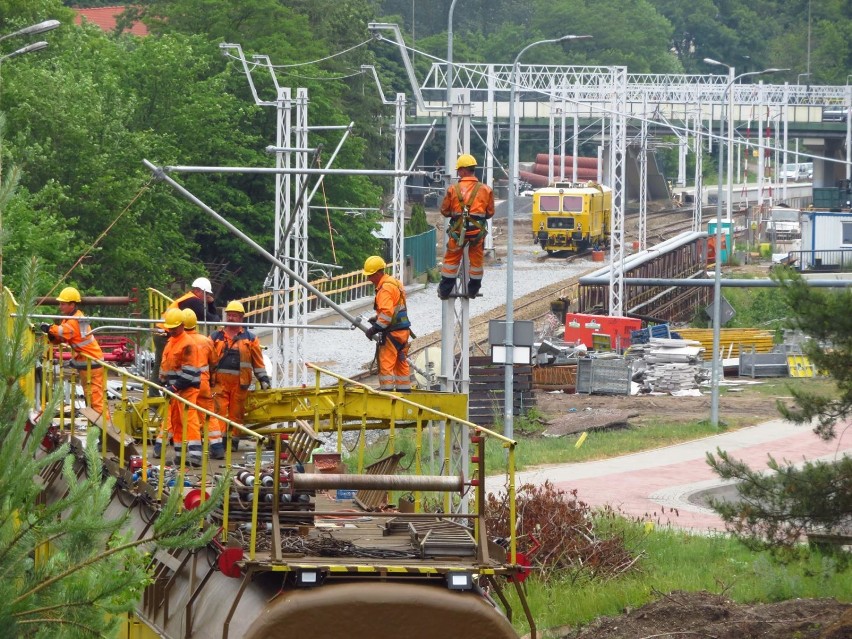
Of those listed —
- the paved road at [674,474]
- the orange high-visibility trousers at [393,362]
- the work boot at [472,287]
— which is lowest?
the paved road at [674,474]

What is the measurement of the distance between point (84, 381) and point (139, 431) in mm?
1524

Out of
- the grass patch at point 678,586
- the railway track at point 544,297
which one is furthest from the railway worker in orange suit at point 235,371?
the railway track at point 544,297

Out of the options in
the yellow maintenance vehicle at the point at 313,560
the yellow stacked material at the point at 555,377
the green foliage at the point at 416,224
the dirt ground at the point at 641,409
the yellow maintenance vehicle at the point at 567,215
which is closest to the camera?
the yellow maintenance vehicle at the point at 313,560

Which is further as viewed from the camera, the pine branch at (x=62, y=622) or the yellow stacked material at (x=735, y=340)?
the yellow stacked material at (x=735, y=340)

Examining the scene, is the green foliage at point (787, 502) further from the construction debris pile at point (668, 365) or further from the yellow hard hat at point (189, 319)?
the construction debris pile at point (668, 365)

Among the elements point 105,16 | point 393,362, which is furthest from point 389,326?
point 105,16

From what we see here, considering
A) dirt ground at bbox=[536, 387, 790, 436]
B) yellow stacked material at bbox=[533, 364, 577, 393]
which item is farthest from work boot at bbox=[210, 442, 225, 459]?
yellow stacked material at bbox=[533, 364, 577, 393]

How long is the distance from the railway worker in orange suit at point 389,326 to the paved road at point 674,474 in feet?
18.6

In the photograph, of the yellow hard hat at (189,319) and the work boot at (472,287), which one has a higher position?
the work boot at (472,287)

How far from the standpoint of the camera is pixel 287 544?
1068 centimetres

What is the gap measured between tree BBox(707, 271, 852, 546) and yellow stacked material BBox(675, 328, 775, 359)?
3286 cm

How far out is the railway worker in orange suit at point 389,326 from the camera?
54.7ft

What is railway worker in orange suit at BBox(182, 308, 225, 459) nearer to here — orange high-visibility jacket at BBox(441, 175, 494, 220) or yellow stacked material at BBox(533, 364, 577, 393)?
orange high-visibility jacket at BBox(441, 175, 494, 220)

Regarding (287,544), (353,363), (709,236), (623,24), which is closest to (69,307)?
(287,544)
